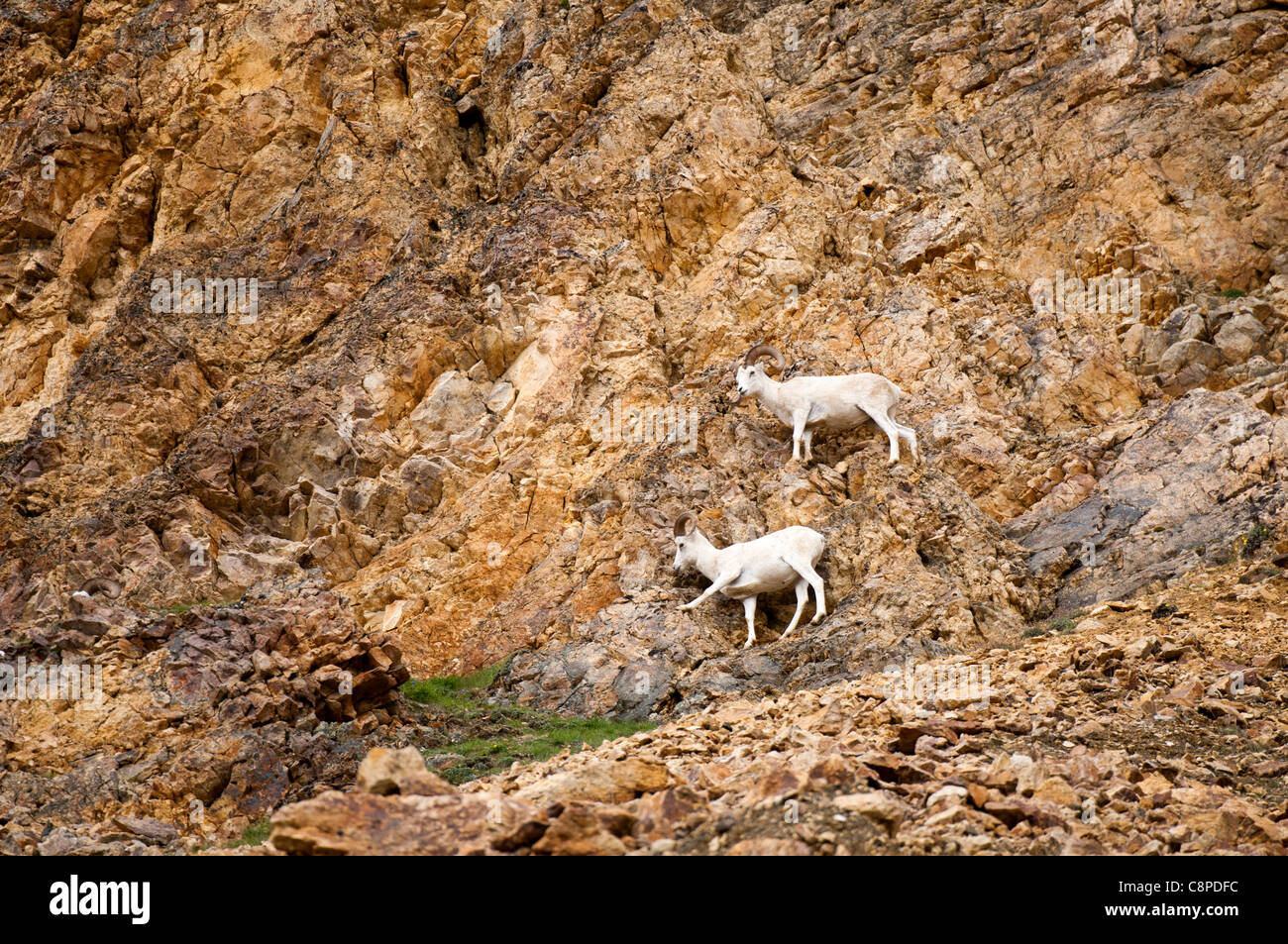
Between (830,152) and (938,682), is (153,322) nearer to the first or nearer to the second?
(830,152)

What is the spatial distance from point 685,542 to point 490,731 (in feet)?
13.9

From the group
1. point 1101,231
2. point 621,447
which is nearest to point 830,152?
point 1101,231

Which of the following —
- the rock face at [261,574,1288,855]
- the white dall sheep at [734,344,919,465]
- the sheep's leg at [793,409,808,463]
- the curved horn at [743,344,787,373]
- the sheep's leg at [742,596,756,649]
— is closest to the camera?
the rock face at [261,574,1288,855]

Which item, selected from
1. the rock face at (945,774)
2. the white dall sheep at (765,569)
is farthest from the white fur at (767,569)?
the rock face at (945,774)

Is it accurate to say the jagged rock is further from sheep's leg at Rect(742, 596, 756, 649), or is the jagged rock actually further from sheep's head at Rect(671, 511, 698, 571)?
sheep's head at Rect(671, 511, 698, 571)

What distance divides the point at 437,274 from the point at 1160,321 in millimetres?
13845

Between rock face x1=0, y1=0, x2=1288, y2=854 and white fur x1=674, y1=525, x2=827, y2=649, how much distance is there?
0.41m

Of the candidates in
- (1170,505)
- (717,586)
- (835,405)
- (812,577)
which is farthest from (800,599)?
(1170,505)

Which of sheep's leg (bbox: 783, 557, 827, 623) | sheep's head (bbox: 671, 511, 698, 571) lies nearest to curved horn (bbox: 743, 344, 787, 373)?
sheep's head (bbox: 671, 511, 698, 571)

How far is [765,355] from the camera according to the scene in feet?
57.6

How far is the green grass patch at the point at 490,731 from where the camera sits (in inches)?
449

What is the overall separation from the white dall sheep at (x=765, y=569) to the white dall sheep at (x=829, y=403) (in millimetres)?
2120

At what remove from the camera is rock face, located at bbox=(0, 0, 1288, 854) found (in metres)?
13.4

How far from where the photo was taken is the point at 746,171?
21406 mm
